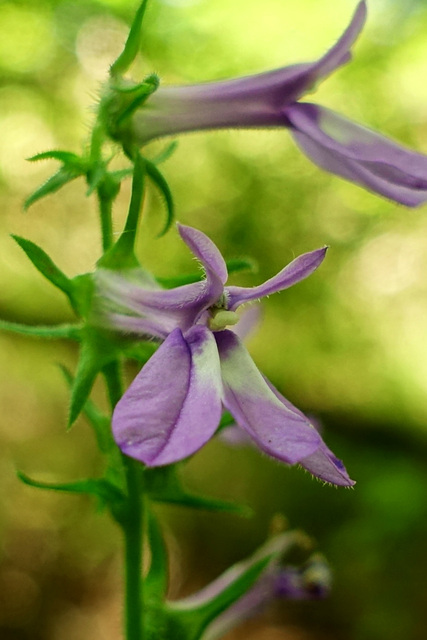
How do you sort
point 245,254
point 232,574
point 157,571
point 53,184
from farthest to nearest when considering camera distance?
point 245,254 < point 232,574 < point 157,571 < point 53,184

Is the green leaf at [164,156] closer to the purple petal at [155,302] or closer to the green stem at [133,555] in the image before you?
the purple petal at [155,302]

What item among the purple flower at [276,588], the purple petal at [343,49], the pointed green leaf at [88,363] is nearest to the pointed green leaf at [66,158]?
the pointed green leaf at [88,363]

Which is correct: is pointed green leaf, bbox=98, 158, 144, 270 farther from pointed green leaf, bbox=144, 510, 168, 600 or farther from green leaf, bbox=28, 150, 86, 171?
pointed green leaf, bbox=144, 510, 168, 600

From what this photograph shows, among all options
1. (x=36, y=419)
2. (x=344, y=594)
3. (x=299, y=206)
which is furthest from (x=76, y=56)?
(x=344, y=594)

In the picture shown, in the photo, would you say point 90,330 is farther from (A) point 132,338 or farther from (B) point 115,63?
(B) point 115,63

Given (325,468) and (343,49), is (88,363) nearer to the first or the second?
(325,468)

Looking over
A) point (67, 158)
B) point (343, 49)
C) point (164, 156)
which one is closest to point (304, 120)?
point (343, 49)
